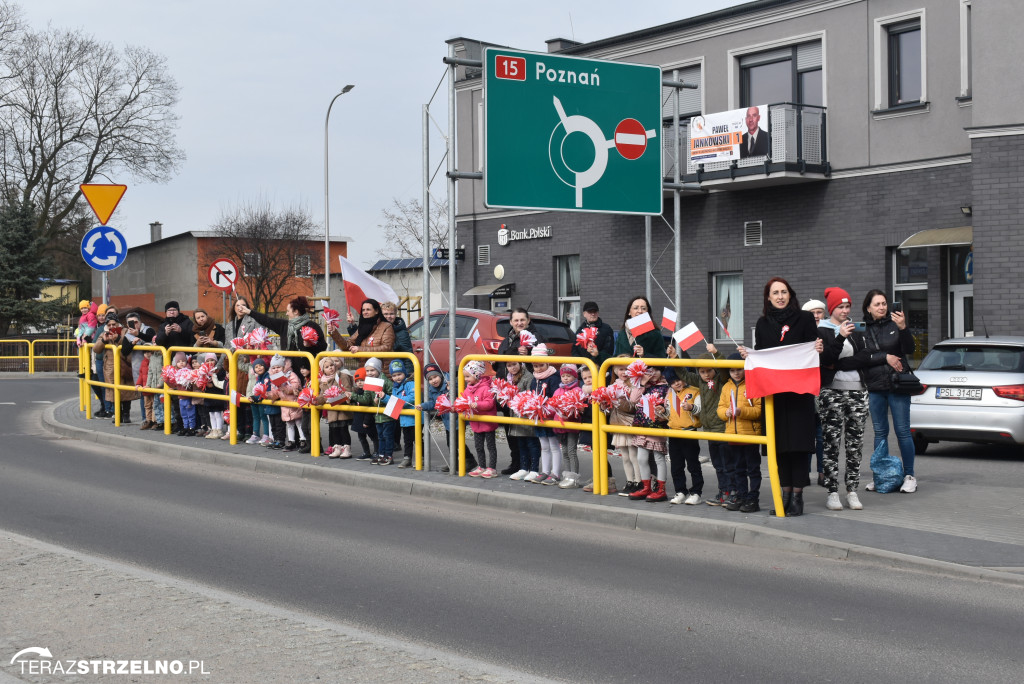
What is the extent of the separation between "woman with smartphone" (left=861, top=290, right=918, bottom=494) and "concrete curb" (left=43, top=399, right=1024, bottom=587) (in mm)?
2005

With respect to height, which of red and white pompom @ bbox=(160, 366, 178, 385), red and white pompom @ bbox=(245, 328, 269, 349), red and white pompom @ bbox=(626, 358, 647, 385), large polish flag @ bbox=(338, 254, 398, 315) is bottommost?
red and white pompom @ bbox=(160, 366, 178, 385)

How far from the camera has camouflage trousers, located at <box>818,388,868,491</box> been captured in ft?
31.3

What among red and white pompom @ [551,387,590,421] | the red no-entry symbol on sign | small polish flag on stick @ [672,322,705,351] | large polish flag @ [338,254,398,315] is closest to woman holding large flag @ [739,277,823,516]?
small polish flag on stick @ [672,322,705,351]

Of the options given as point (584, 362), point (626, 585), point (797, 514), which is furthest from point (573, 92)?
point (626, 585)

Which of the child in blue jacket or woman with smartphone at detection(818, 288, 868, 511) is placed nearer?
woman with smartphone at detection(818, 288, 868, 511)

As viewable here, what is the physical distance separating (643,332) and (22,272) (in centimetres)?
3848

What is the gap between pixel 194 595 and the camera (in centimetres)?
650

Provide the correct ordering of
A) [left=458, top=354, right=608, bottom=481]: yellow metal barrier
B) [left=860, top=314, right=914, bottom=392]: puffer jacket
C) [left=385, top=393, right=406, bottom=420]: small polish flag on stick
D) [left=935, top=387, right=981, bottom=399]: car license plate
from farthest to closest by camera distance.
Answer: [left=935, top=387, right=981, bottom=399]: car license plate < [left=385, top=393, right=406, bottom=420]: small polish flag on stick < [left=458, top=354, right=608, bottom=481]: yellow metal barrier < [left=860, top=314, right=914, bottom=392]: puffer jacket

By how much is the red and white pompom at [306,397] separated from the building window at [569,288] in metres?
15.5

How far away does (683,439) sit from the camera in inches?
396

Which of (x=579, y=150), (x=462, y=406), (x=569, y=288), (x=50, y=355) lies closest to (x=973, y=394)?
(x=579, y=150)

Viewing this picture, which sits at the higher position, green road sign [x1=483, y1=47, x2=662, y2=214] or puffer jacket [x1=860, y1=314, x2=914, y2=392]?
green road sign [x1=483, y1=47, x2=662, y2=214]

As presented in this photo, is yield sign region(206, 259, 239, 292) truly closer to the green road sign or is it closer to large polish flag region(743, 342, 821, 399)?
the green road sign

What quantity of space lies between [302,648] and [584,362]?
562 cm
